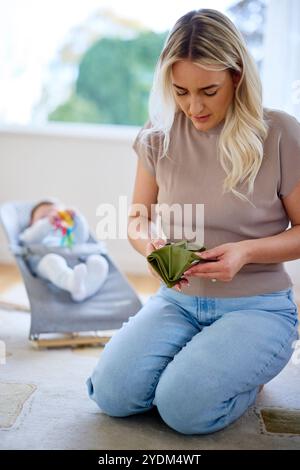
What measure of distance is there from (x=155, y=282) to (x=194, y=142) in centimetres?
160

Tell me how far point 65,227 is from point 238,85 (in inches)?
45.9

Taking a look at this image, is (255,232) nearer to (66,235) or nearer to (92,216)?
(66,235)

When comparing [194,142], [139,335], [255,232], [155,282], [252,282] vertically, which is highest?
[194,142]

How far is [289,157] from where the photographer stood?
1.71 metres

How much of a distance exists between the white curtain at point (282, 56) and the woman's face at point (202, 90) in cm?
130

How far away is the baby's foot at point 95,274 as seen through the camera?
249cm

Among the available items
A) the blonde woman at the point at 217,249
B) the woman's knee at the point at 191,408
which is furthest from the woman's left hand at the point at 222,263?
the woman's knee at the point at 191,408

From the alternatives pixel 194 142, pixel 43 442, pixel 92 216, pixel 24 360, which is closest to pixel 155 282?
pixel 92 216

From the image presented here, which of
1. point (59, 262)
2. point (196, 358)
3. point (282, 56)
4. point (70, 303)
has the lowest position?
point (70, 303)

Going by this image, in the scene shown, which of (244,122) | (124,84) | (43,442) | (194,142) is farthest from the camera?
(124,84)

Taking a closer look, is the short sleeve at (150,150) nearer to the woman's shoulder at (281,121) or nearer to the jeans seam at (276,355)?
the woman's shoulder at (281,121)

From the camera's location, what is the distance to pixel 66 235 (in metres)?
2.66

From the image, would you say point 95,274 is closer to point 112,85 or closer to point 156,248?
point 156,248

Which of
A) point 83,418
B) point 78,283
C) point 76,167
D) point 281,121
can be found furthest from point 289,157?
point 76,167
